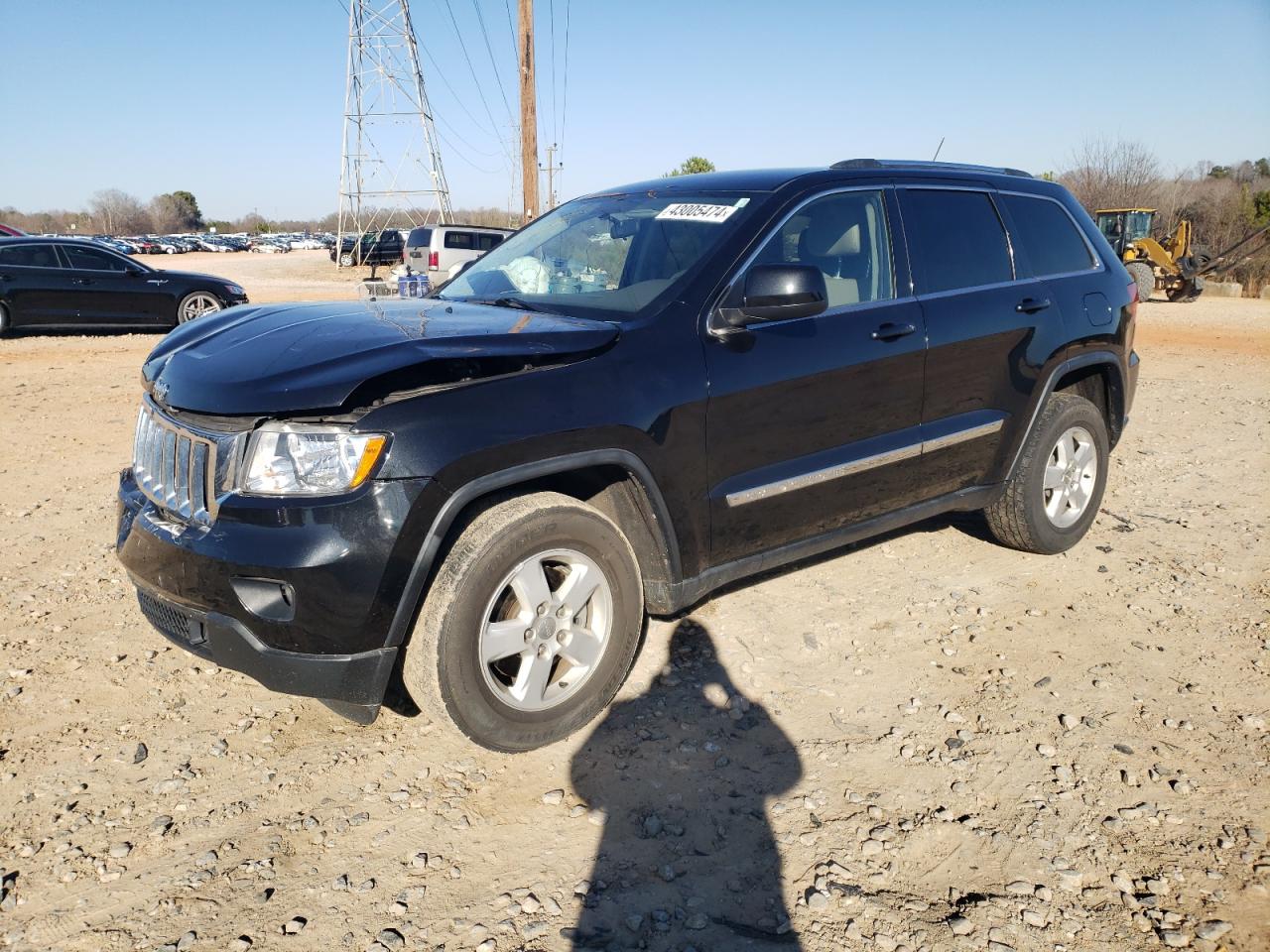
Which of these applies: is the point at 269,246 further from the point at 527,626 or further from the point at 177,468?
the point at 527,626

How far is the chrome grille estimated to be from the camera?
2.90m

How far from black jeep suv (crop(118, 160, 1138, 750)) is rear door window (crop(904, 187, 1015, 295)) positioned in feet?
0.05

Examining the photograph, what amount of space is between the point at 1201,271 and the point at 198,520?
25.9m

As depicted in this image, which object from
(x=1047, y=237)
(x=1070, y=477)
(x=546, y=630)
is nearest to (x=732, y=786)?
(x=546, y=630)

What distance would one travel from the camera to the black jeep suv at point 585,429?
109 inches

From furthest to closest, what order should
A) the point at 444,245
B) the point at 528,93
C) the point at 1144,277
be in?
the point at 444,245 → the point at 1144,277 → the point at 528,93

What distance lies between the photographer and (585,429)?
3.06m

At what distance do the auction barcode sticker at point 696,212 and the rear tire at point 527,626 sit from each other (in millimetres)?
1376

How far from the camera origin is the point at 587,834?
2787mm

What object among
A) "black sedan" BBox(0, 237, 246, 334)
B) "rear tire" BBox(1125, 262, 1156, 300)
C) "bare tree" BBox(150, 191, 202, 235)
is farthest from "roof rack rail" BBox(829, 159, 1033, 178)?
"bare tree" BBox(150, 191, 202, 235)

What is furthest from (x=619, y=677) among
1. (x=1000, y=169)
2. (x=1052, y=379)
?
(x=1000, y=169)

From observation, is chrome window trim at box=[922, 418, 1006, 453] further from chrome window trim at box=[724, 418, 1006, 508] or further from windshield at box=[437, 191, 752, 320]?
windshield at box=[437, 191, 752, 320]

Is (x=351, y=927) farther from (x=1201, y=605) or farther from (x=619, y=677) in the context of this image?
(x=1201, y=605)

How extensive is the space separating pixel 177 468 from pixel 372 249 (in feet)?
113
